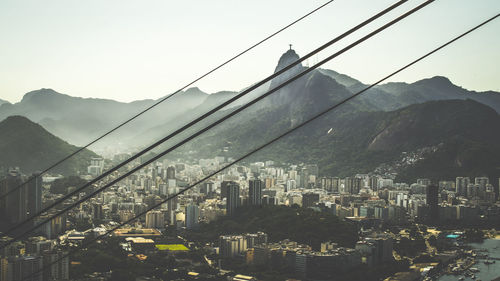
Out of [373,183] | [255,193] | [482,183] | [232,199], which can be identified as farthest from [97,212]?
[482,183]

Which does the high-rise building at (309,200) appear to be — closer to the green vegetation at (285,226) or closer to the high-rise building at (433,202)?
the green vegetation at (285,226)

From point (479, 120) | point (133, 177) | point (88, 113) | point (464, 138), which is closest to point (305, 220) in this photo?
point (133, 177)

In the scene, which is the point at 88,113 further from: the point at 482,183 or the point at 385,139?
the point at 482,183

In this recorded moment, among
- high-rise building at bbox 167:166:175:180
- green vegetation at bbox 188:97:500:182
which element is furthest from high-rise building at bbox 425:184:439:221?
high-rise building at bbox 167:166:175:180

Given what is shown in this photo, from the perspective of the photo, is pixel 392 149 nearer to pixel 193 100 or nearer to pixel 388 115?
pixel 388 115

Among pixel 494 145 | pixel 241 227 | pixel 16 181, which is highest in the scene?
pixel 494 145

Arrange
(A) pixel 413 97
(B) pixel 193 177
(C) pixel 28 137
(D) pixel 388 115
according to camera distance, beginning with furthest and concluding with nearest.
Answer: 1. (A) pixel 413 97
2. (D) pixel 388 115
3. (B) pixel 193 177
4. (C) pixel 28 137

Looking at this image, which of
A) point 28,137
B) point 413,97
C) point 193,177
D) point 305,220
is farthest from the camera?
point 413,97
